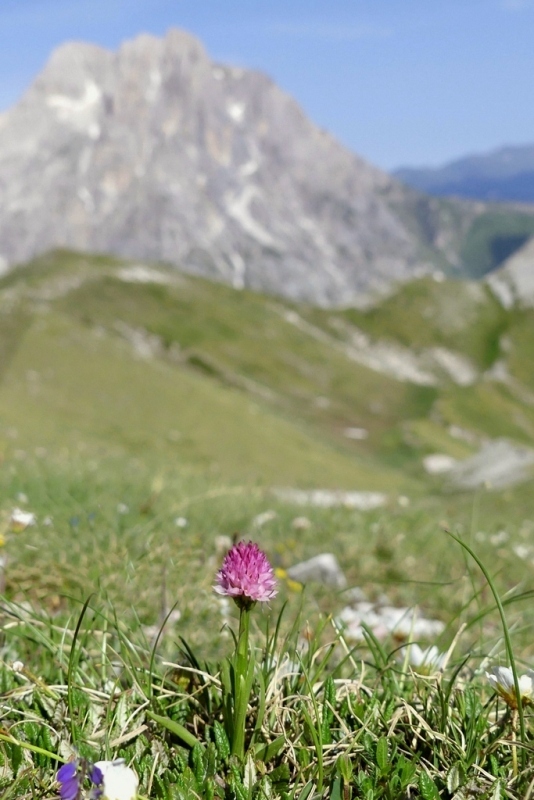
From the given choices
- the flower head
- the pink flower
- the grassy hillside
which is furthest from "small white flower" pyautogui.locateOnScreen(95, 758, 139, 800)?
the grassy hillside

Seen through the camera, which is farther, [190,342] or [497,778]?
[190,342]

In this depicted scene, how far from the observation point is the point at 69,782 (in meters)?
2.00

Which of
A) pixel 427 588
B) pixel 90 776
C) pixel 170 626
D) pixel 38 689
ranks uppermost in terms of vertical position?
pixel 90 776

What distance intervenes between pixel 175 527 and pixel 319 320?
101222mm

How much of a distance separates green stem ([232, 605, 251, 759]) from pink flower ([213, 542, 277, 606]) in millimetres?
119

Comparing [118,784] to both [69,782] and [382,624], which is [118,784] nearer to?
[69,782]

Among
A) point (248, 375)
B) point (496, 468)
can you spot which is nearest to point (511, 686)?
point (496, 468)

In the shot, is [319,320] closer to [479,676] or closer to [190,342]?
[190,342]

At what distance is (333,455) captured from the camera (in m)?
39.5

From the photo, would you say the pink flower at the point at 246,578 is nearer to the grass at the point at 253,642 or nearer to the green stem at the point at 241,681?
the green stem at the point at 241,681

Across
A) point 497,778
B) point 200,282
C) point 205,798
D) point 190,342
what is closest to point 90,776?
point 205,798

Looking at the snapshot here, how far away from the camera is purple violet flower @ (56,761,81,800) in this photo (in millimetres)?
1985

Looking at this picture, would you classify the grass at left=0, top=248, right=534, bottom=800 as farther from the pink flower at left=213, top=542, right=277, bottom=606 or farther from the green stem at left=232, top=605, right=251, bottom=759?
the pink flower at left=213, top=542, right=277, bottom=606

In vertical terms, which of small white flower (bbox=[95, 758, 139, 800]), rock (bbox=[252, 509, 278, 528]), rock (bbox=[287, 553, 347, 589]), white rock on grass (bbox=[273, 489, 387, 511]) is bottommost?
white rock on grass (bbox=[273, 489, 387, 511])
